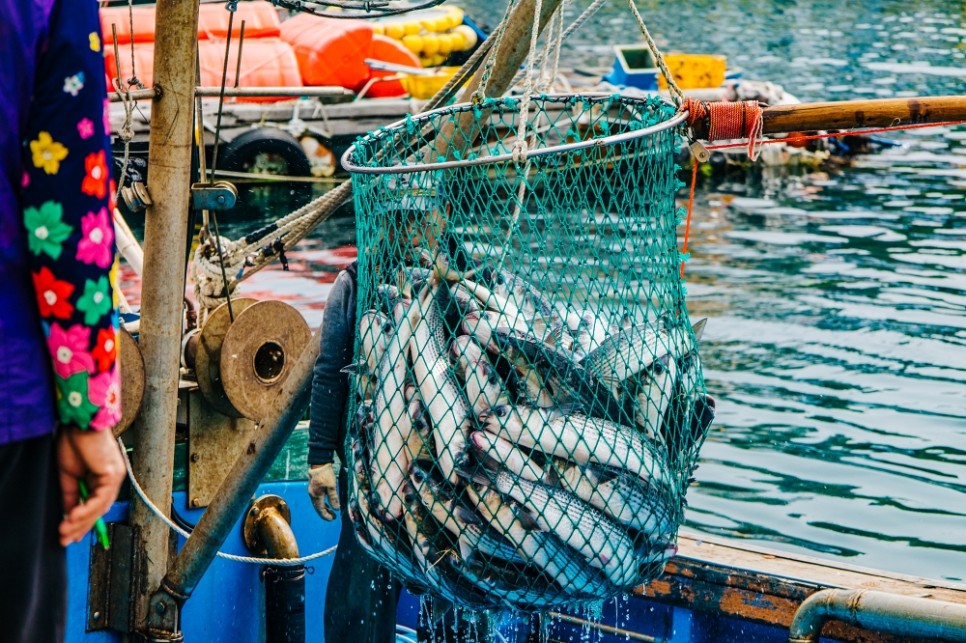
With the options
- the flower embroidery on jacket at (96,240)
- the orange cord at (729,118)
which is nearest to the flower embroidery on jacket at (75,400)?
the flower embroidery on jacket at (96,240)

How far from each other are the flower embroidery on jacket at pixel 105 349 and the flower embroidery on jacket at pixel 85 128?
11.3 inches

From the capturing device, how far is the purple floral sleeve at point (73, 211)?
5.85 ft

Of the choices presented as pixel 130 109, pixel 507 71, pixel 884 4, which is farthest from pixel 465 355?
pixel 884 4

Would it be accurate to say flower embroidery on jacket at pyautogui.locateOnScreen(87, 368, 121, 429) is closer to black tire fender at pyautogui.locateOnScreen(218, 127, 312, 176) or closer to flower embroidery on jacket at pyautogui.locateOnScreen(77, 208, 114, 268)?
flower embroidery on jacket at pyautogui.locateOnScreen(77, 208, 114, 268)

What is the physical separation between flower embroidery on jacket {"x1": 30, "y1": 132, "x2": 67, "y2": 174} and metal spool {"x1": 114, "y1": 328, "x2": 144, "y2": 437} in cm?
192

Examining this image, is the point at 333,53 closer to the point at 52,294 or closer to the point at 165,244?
the point at 165,244

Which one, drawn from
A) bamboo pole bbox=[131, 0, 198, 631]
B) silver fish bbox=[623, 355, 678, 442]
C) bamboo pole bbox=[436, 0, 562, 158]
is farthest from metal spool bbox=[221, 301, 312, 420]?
silver fish bbox=[623, 355, 678, 442]

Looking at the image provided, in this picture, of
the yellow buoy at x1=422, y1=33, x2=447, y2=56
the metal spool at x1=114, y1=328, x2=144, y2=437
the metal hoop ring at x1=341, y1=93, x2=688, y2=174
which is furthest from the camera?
the yellow buoy at x1=422, y1=33, x2=447, y2=56

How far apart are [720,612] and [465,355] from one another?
176 centimetres

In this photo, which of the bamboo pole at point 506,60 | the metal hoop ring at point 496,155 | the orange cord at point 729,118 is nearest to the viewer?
the metal hoop ring at point 496,155

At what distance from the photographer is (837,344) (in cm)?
1142

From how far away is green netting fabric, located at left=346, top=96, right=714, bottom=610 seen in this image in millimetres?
2709

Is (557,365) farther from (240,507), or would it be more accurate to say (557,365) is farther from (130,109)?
(130,109)

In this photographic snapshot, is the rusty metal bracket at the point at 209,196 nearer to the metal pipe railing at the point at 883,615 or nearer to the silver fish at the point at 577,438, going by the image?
the silver fish at the point at 577,438
